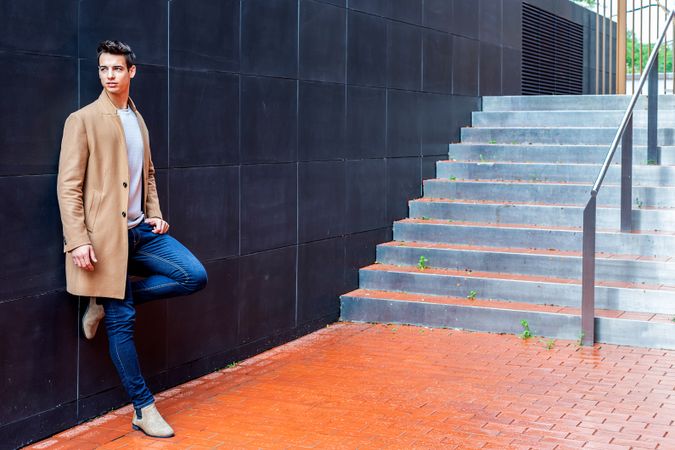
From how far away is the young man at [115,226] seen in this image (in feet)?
17.2

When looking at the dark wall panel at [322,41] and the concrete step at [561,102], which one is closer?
the dark wall panel at [322,41]

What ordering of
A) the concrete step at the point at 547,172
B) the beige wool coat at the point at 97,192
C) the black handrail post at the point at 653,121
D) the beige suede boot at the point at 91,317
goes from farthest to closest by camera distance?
the black handrail post at the point at 653,121 → the concrete step at the point at 547,172 → the beige suede boot at the point at 91,317 → the beige wool coat at the point at 97,192

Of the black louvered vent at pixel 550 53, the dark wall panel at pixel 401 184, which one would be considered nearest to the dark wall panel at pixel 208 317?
the dark wall panel at pixel 401 184

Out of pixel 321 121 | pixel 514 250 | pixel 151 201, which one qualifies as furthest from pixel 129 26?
pixel 514 250

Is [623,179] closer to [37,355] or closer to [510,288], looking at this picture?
[510,288]

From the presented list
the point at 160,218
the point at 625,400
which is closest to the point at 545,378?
the point at 625,400

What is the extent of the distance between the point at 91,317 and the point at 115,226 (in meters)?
0.59

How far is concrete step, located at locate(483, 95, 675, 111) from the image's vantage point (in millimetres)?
10945

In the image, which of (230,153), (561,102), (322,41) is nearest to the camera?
(230,153)

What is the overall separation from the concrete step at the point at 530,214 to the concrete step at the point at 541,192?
3.9 inches

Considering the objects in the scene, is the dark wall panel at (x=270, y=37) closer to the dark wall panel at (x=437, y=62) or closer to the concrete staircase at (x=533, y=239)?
the concrete staircase at (x=533, y=239)

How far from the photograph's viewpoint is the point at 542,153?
1045 centimetres

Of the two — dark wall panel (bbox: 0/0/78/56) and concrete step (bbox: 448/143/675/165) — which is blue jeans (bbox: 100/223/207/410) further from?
concrete step (bbox: 448/143/675/165)

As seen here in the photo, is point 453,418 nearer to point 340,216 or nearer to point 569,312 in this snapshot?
point 569,312
